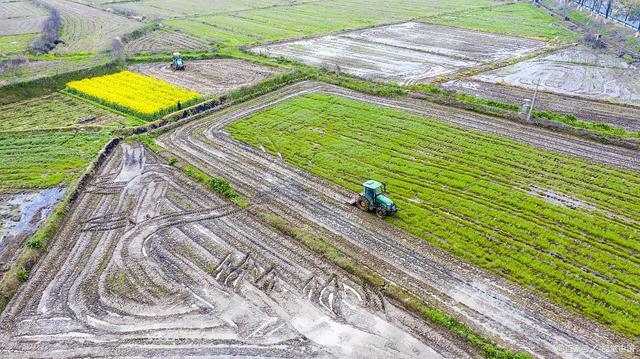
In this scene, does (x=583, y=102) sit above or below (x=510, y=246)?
above

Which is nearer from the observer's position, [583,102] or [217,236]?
[217,236]

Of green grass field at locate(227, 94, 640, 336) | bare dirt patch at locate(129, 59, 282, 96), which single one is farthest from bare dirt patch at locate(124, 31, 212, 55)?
green grass field at locate(227, 94, 640, 336)

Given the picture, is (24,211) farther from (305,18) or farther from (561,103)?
(305,18)

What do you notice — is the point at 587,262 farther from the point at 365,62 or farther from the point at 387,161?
the point at 365,62

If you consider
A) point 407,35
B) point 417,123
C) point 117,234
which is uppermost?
point 407,35

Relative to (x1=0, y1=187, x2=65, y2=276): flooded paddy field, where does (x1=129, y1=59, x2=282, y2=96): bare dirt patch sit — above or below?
above

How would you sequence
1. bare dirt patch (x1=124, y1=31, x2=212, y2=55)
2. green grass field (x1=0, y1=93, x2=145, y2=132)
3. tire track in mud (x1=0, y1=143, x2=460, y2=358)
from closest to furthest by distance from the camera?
tire track in mud (x1=0, y1=143, x2=460, y2=358) < green grass field (x1=0, y1=93, x2=145, y2=132) < bare dirt patch (x1=124, y1=31, x2=212, y2=55)

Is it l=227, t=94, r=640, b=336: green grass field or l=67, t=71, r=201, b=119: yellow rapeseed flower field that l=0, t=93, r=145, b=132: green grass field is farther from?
l=227, t=94, r=640, b=336: green grass field

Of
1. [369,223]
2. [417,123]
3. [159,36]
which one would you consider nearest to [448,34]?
[417,123]
